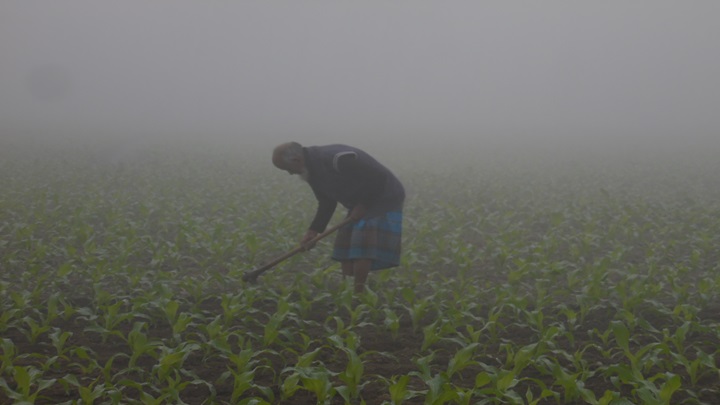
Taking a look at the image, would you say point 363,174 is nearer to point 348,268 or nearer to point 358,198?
point 358,198

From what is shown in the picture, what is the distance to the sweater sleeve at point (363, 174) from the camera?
18.1 feet

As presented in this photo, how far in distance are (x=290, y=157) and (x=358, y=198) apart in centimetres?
72

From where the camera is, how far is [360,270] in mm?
5875

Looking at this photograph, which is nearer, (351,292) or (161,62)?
(351,292)

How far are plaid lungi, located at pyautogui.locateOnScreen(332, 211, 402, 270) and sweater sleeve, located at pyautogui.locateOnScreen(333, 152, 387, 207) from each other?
0.19 m

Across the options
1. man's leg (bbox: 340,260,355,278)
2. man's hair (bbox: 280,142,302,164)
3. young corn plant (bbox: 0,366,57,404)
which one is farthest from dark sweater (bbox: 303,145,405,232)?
young corn plant (bbox: 0,366,57,404)

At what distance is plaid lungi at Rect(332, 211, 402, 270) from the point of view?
5.74 m

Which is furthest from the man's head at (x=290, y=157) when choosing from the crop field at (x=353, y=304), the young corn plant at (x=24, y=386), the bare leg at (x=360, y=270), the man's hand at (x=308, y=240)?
the young corn plant at (x=24, y=386)

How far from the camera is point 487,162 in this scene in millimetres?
23391

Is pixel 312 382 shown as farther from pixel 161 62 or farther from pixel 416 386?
pixel 161 62

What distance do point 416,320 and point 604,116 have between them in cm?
7152

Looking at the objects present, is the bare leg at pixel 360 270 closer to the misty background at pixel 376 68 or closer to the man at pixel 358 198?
the man at pixel 358 198

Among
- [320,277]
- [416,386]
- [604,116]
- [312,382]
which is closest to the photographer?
[312,382]

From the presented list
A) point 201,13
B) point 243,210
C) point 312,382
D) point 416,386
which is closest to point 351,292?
point 416,386
